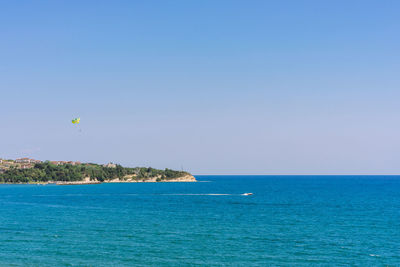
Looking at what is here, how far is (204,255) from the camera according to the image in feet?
183

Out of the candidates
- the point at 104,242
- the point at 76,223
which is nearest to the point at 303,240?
the point at 104,242

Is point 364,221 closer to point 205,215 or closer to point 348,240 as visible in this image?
point 348,240

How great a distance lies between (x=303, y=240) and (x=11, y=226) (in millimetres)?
60023

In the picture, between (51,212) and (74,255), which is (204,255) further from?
(51,212)

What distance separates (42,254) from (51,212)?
183ft

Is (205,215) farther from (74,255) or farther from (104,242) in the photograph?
(74,255)

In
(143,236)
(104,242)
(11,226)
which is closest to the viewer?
(104,242)

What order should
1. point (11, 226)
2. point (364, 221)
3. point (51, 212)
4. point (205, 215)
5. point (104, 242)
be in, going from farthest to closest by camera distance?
Result: point (51, 212), point (205, 215), point (364, 221), point (11, 226), point (104, 242)

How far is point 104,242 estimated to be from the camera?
6419 centimetres

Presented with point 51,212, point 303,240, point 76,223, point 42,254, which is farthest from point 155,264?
point 51,212

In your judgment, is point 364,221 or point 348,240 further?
point 364,221

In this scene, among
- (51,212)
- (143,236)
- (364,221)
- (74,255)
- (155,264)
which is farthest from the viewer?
(51,212)

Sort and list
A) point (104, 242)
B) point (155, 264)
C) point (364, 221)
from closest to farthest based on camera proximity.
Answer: point (155, 264)
point (104, 242)
point (364, 221)

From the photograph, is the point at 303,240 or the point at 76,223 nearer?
the point at 303,240
